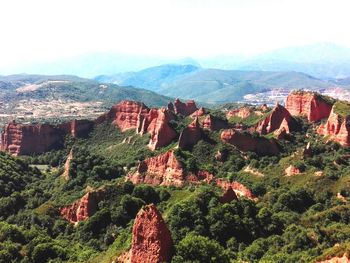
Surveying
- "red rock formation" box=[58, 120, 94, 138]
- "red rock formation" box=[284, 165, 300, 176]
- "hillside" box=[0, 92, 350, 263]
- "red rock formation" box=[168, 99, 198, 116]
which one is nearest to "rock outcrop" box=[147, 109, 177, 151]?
"hillside" box=[0, 92, 350, 263]

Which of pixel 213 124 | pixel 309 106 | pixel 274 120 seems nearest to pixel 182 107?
pixel 213 124

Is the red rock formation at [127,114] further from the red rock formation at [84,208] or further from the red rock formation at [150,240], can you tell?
the red rock formation at [150,240]

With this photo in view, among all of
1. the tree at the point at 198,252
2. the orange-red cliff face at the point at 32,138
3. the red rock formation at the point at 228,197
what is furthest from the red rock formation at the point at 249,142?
the tree at the point at 198,252

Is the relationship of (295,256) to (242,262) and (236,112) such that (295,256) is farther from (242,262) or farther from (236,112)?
(236,112)

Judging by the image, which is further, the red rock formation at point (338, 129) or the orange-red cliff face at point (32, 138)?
the orange-red cliff face at point (32, 138)

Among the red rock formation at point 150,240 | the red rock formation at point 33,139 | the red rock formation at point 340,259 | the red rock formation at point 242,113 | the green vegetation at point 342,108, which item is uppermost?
the red rock formation at point 150,240

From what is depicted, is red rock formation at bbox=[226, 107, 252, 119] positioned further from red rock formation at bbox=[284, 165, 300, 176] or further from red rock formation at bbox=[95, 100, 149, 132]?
red rock formation at bbox=[284, 165, 300, 176]

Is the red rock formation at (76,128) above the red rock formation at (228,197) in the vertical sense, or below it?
below
